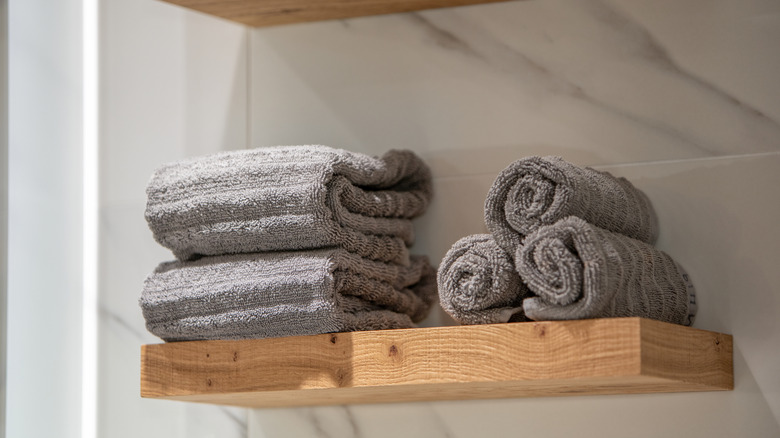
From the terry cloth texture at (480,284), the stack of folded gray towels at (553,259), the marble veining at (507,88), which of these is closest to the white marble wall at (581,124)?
the marble veining at (507,88)

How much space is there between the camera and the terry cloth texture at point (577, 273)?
833mm

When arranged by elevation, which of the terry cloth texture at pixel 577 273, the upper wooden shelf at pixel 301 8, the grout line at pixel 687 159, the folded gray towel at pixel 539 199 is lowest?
the terry cloth texture at pixel 577 273

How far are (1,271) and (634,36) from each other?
880mm

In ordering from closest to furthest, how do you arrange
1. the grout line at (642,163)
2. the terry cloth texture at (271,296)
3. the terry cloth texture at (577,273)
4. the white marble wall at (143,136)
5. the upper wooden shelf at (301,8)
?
1. the terry cloth texture at (577,273)
2. the terry cloth texture at (271,296)
3. the grout line at (642,163)
4. the upper wooden shelf at (301,8)
5. the white marble wall at (143,136)

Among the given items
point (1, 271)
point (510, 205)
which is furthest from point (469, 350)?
point (1, 271)

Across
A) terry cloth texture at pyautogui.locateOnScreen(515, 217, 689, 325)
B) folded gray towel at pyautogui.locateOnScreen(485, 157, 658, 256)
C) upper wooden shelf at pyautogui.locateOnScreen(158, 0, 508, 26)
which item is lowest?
terry cloth texture at pyautogui.locateOnScreen(515, 217, 689, 325)

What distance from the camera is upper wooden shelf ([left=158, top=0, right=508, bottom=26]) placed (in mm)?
1165

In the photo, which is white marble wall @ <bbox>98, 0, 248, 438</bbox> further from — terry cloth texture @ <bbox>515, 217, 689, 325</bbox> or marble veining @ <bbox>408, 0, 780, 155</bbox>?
terry cloth texture @ <bbox>515, 217, 689, 325</bbox>

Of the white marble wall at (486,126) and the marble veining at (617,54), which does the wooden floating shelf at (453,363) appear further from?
the marble veining at (617,54)

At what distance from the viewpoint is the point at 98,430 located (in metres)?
1.29

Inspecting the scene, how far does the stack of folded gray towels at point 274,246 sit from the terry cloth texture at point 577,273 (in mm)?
204

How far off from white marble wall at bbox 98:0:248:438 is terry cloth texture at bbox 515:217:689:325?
54 centimetres

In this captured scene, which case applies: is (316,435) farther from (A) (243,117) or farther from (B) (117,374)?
(A) (243,117)

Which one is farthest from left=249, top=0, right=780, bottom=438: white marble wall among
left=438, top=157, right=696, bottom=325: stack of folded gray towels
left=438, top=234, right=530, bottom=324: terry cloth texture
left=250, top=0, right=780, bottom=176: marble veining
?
left=438, top=234, right=530, bottom=324: terry cloth texture
